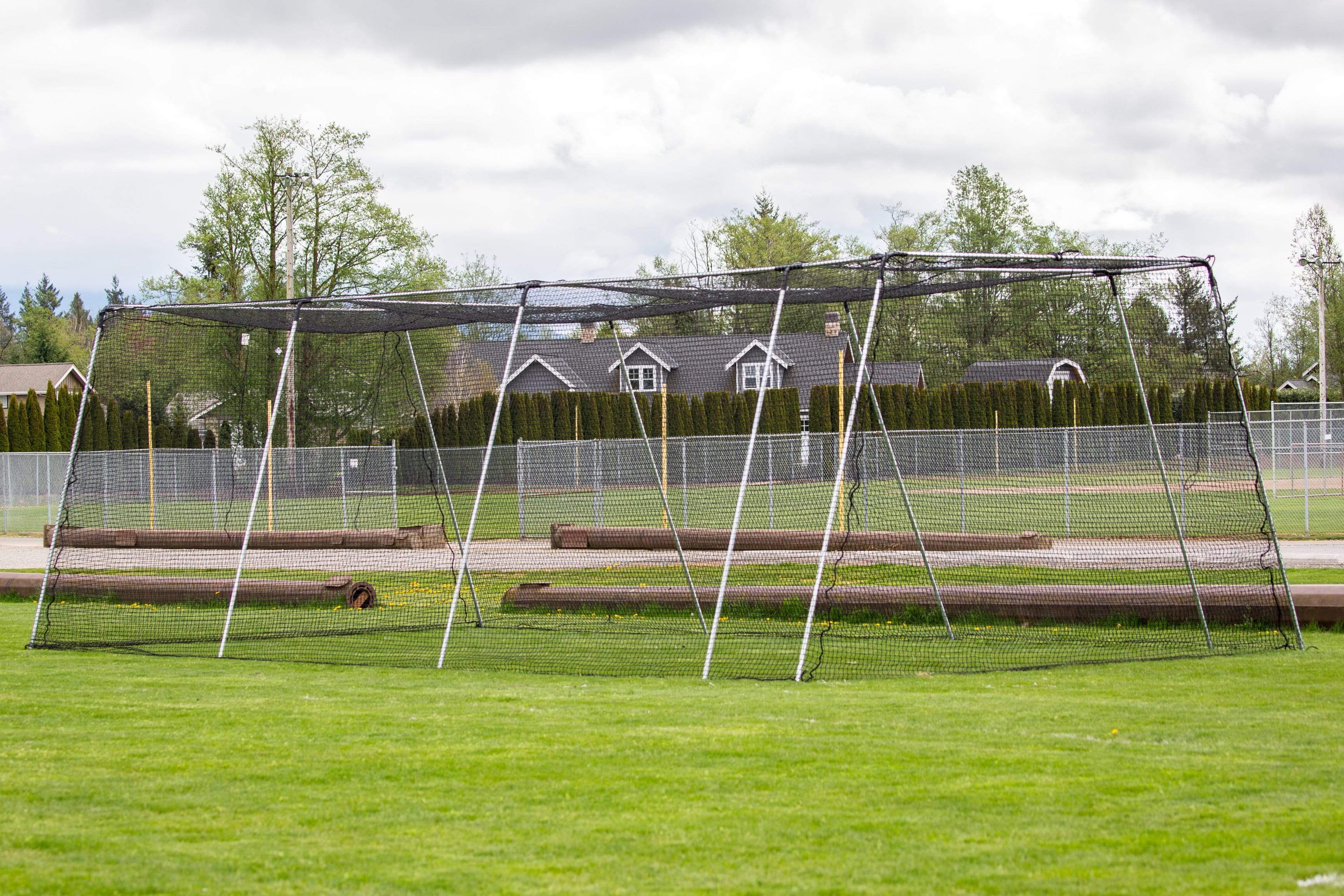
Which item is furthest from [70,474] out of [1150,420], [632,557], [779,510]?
[779,510]

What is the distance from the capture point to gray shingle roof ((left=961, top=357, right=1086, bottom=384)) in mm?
11577

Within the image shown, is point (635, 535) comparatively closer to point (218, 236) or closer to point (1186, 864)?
point (1186, 864)

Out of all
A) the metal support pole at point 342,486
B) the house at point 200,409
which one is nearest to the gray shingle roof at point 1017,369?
the house at point 200,409

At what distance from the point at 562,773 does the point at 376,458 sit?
67.0 feet

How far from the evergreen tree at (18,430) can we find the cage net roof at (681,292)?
29.2 meters

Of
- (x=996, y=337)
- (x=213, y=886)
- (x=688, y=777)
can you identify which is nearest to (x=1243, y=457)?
(x=996, y=337)

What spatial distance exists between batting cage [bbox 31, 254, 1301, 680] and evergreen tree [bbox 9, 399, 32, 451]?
1344 cm

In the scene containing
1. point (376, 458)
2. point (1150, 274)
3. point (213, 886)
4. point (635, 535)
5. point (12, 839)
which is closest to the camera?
point (213, 886)

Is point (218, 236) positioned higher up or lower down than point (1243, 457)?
higher up

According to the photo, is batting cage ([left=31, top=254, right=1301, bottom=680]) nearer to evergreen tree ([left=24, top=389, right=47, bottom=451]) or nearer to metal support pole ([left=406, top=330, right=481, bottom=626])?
metal support pole ([left=406, top=330, right=481, bottom=626])

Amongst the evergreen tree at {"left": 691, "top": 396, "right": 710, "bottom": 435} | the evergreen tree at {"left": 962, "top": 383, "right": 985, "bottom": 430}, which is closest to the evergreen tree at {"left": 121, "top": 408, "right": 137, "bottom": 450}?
the evergreen tree at {"left": 691, "top": 396, "right": 710, "bottom": 435}

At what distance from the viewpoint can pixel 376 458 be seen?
2517 centimetres

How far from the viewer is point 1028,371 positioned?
13.5 meters

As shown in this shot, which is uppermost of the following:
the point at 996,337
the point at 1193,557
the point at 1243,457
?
the point at 996,337
